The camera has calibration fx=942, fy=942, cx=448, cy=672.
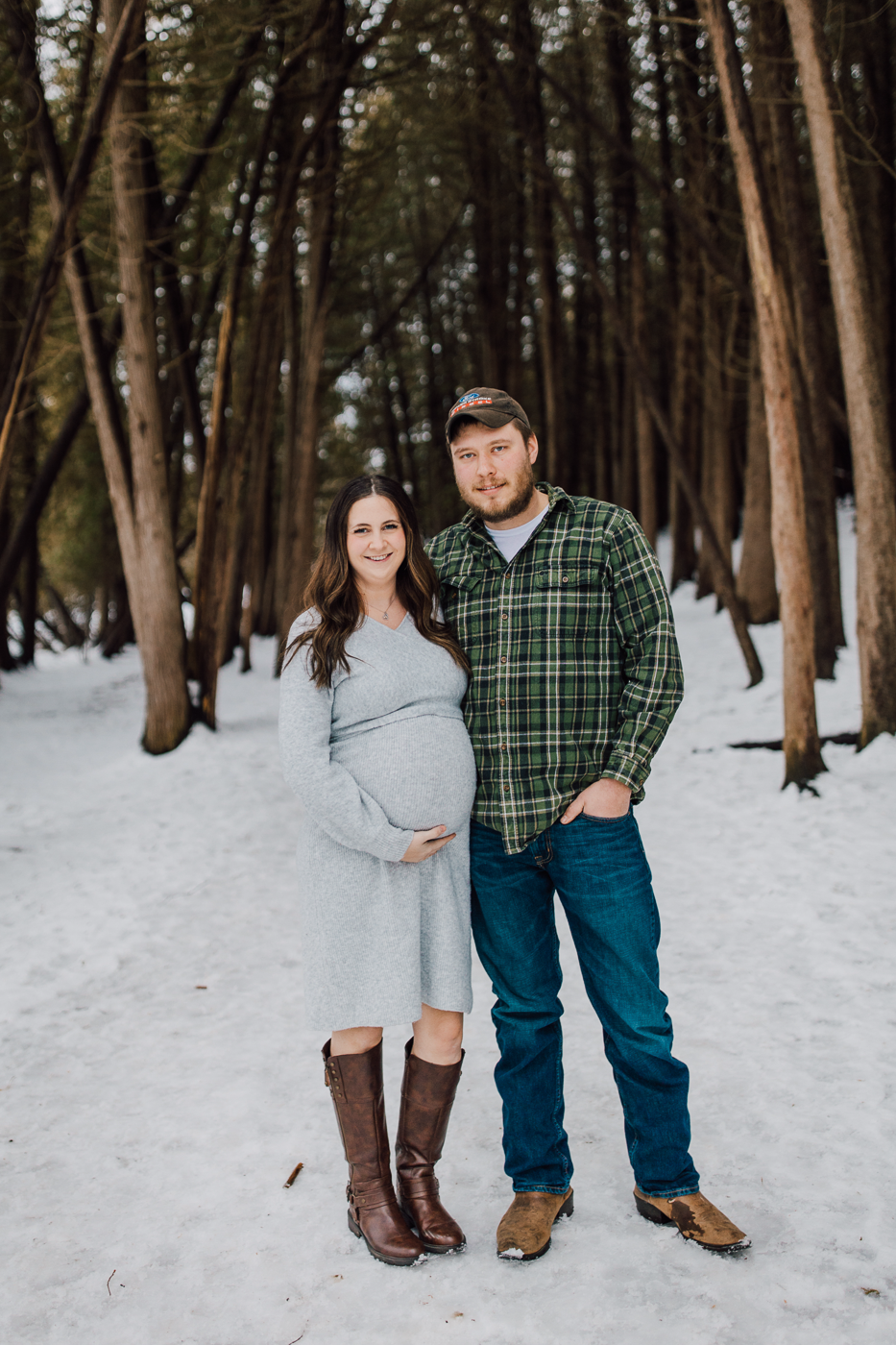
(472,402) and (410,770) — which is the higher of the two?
(472,402)

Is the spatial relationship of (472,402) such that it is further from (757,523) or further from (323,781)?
(757,523)

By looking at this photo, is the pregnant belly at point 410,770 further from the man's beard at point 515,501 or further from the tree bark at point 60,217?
the tree bark at point 60,217

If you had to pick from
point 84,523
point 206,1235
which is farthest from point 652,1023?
point 84,523

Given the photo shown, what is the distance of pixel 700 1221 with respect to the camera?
7.50 feet

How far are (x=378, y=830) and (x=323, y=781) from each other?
174 millimetres

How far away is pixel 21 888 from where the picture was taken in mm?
5277

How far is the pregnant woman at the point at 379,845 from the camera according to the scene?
2.28 m

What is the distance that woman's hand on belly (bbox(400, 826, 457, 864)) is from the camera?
2252 millimetres

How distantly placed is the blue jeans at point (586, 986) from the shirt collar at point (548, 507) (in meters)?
0.80

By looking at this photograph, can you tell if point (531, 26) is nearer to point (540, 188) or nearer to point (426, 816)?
point (540, 188)

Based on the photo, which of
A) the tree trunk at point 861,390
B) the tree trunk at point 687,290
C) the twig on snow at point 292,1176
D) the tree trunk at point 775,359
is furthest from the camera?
the tree trunk at point 687,290

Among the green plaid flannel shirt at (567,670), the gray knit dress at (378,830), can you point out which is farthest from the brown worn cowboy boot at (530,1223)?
the green plaid flannel shirt at (567,670)

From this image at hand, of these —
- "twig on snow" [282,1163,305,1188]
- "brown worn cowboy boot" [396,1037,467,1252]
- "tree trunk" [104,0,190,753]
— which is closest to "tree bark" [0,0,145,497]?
"tree trunk" [104,0,190,753]

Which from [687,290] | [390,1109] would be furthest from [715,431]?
[390,1109]
